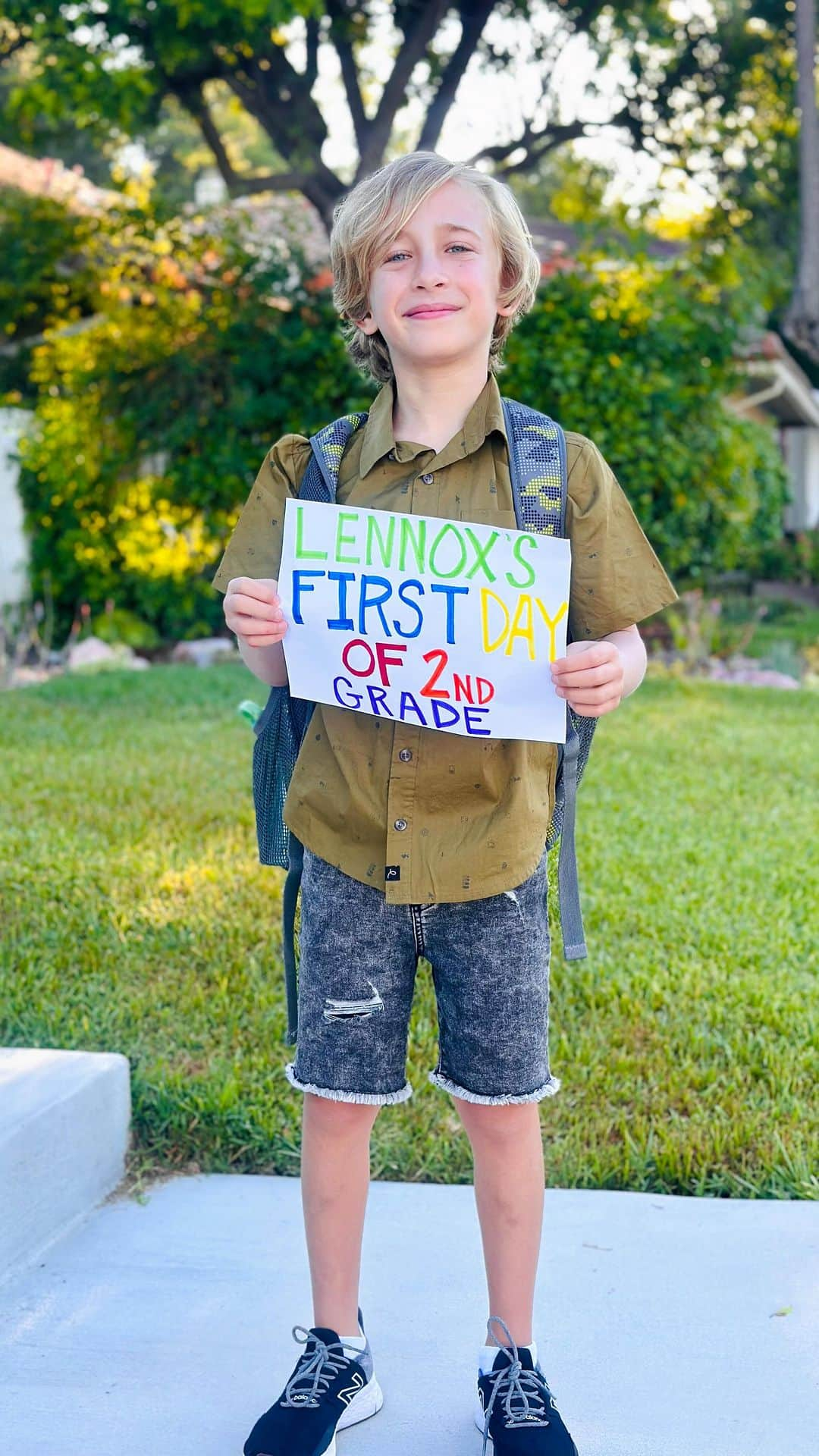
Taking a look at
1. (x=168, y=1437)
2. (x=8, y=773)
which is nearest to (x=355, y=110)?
(x=8, y=773)

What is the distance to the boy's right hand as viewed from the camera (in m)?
1.88

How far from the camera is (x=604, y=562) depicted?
1886 millimetres

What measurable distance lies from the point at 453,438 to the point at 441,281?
0.68 feet

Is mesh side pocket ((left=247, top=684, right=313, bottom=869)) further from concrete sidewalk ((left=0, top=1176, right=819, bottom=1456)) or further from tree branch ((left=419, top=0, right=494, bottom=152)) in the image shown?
tree branch ((left=419, top=0, right=494, bottom=152))

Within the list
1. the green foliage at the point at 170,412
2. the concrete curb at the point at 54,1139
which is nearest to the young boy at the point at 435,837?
the concrete curb at the point at 54,1139

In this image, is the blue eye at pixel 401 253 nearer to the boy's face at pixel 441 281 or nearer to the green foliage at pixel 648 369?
the boy's face at pixel 441 281

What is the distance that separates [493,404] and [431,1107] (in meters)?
1.52

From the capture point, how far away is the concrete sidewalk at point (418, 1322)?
1861 millimetres

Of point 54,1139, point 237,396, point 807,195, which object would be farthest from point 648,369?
point 54,1139

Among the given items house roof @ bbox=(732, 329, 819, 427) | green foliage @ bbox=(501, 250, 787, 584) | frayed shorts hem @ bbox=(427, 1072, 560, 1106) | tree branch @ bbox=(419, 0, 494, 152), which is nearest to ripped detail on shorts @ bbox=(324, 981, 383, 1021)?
frayed shorts hem @ bbox=(427, 1072, 560, 1106)

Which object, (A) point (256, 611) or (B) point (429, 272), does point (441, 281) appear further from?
(A) point (256, 611)

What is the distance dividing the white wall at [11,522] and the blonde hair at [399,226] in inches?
333

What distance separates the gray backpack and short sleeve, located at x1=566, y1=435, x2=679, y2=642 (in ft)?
0.08

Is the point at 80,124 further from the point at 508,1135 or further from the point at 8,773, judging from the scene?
the point at 508,1135
